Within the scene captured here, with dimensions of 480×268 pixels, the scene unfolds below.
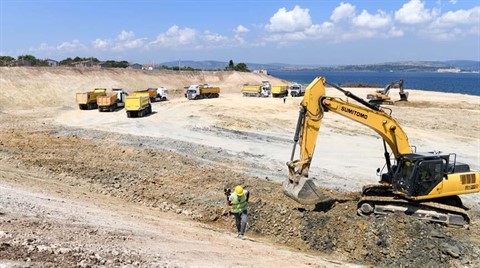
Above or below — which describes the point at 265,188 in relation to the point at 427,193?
below

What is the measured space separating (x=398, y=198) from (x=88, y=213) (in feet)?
29.2

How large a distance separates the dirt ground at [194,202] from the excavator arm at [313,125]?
1.26 metres

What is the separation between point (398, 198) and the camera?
13.4 meters

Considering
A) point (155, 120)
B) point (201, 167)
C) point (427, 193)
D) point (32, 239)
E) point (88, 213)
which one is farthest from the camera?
point (155, 120)

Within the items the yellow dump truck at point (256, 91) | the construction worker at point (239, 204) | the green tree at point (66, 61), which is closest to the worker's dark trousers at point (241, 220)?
the construction worker at point (239, 204)

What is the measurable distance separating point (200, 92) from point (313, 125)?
141ft

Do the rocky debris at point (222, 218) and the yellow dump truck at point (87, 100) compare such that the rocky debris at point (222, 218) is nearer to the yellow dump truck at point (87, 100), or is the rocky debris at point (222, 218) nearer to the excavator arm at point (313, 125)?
the excavator arm at point (313, 125)

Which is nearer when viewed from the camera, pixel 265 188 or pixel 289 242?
pixel 289 242

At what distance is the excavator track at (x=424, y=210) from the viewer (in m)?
13.1

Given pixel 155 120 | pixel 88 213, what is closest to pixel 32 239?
pixel 88 213

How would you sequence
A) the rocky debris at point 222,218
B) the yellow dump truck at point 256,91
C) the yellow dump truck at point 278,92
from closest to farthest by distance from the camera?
the rocky debris at point 222,218
the yellow dump truck at point 278,92
the yellow dump truck at point 256,91


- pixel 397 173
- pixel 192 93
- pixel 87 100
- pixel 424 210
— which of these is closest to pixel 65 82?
pixel 87 100

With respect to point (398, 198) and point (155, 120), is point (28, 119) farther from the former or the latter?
point (398, 198)

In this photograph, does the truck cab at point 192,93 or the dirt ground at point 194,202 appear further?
the truck cab at point 192,93
